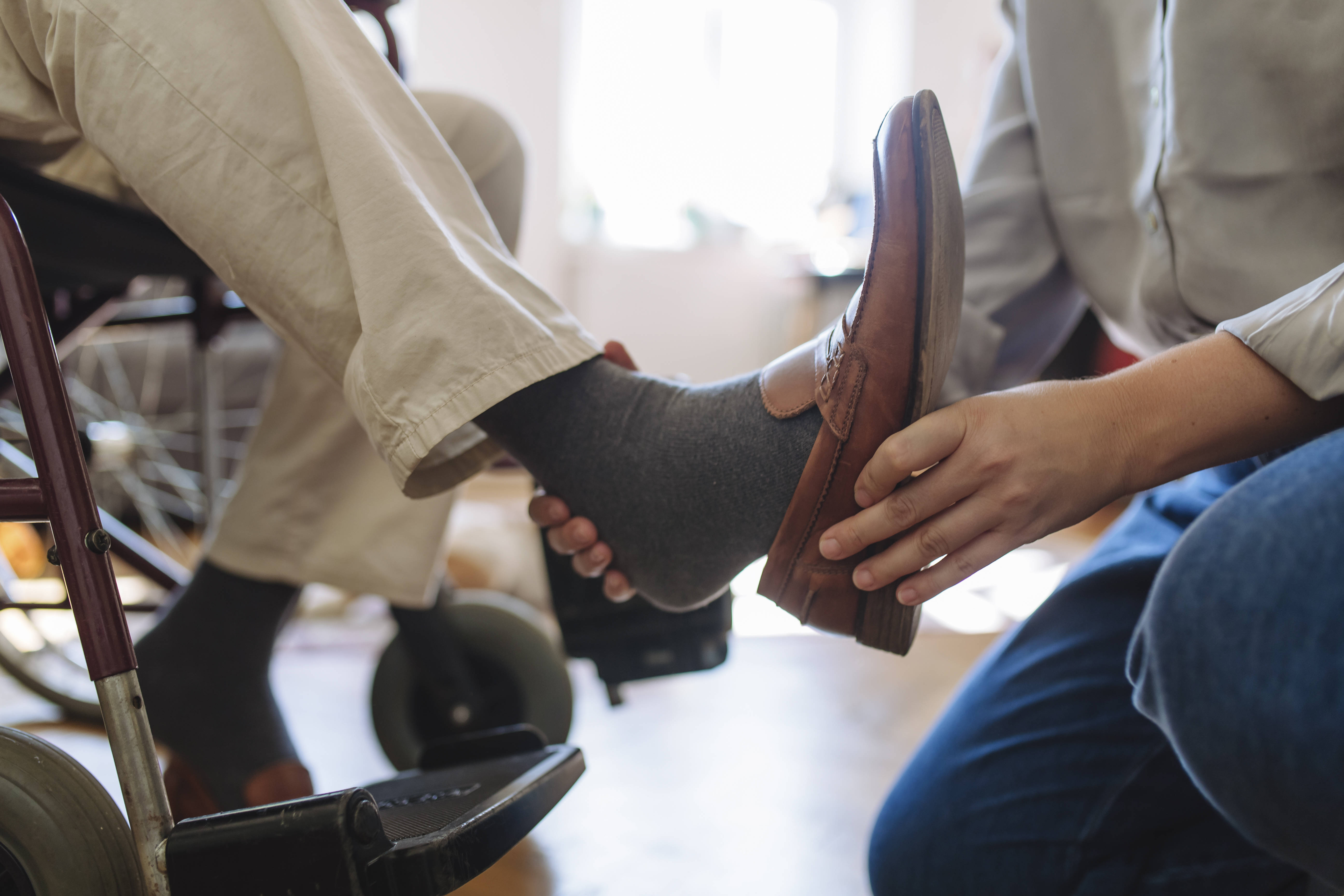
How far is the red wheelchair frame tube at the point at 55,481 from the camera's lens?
0.37 metres

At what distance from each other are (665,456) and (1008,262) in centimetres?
37

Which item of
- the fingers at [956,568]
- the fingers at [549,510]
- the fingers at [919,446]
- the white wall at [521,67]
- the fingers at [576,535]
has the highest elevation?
the white wall at [521,67]

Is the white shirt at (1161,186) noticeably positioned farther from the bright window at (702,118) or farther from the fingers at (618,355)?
the bright window at (702,118)

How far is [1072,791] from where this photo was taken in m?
0.56

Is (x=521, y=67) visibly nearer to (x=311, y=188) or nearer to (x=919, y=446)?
(x=311, y=188)

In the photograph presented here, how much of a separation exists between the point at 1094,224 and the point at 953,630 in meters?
0.95

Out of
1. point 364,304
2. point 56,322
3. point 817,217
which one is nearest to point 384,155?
point 364,304

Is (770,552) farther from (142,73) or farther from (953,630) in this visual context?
(953,630)

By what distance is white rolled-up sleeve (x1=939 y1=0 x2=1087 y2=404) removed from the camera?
0.64 m

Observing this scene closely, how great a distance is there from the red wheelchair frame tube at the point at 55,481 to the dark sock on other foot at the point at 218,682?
301 millimetres

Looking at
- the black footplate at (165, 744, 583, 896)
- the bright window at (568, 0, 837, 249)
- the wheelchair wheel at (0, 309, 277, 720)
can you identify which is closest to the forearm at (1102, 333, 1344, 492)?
the black footplate at (165, 744, 583, 896)

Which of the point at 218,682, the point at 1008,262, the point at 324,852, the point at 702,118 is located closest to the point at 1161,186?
the point at 1008,262

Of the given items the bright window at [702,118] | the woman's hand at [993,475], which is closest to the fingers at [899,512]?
the woman's hand at [993,475]

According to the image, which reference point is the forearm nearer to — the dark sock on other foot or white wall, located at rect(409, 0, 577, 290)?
the dark sock on other foot
